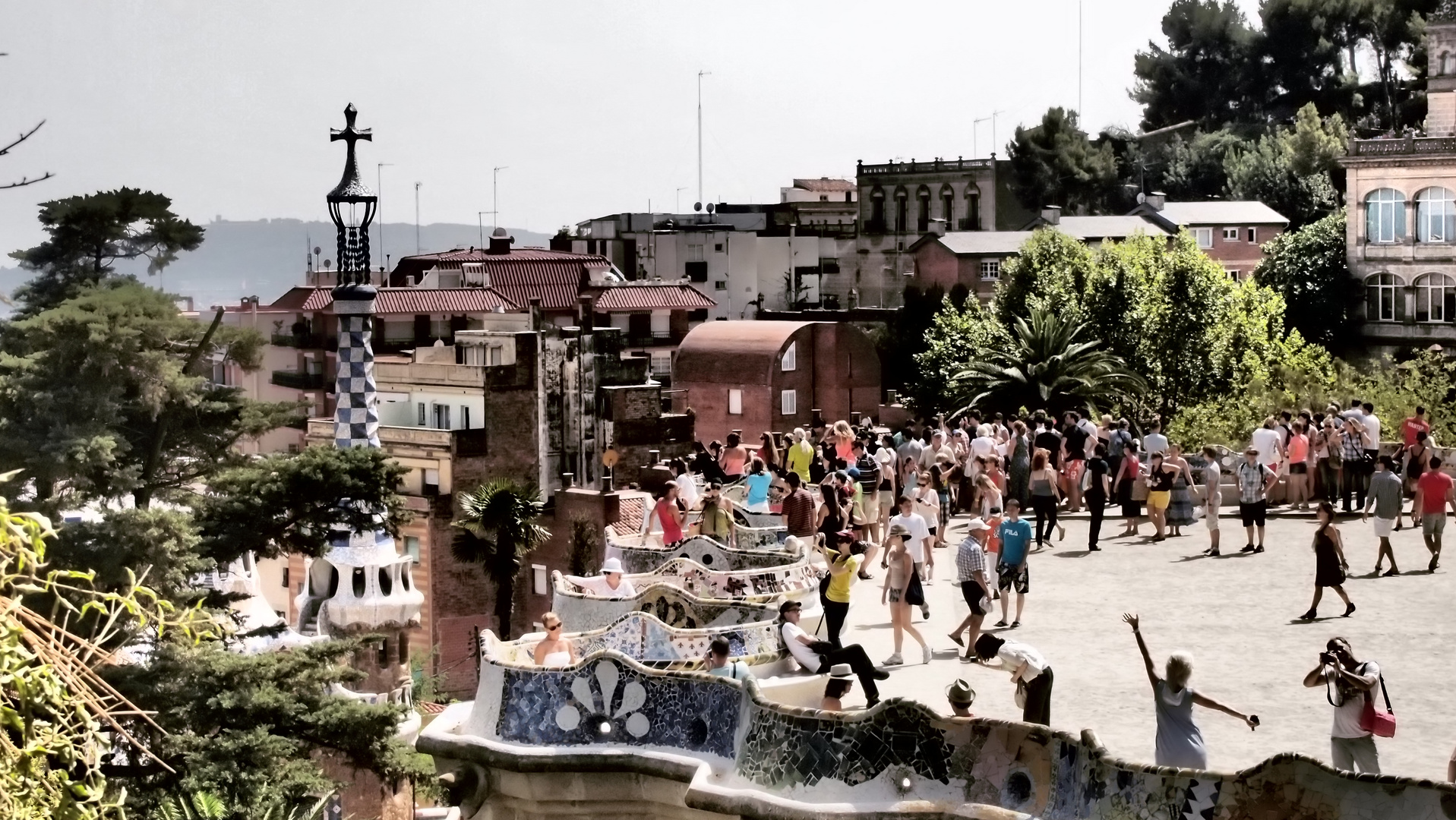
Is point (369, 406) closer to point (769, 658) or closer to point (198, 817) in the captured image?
point (198, 817)

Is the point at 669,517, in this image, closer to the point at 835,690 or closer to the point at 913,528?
the point at 913,528

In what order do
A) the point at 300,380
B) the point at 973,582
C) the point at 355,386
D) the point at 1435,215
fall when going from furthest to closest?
1. the point at 300,380
2. the point at 1435,215
3. the point at 355,386
4. the point at 973,582

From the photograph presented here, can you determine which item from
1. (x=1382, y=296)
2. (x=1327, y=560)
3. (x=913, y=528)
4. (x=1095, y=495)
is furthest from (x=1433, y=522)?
(x=1382, y=296)

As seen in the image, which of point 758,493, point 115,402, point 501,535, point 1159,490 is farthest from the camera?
point 501,535

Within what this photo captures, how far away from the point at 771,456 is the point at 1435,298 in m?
52.2

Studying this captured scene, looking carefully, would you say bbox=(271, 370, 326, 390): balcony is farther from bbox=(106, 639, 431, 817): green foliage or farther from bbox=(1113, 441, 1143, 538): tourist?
bbox=(1113, 441, 1143, 538): tourist

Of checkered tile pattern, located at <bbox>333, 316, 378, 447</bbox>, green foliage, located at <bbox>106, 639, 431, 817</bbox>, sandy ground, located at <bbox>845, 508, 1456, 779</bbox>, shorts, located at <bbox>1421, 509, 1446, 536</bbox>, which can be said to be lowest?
green foliage, located at <bbox>106, 639, 431, 817</bbox>

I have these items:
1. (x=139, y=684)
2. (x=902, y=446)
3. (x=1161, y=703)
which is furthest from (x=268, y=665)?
(x=1161, y=703)

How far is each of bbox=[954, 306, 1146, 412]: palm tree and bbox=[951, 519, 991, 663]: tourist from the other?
21138 millimetres

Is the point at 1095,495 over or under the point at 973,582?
over

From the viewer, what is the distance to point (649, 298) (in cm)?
8669

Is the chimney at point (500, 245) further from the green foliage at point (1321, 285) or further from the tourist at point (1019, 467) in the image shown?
the tourist at point (1019, 467)

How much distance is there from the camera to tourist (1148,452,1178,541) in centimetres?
2525

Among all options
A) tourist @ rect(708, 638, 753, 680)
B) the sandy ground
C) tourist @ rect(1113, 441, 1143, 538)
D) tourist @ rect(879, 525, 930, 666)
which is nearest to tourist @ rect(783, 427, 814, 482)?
the sandy ground
